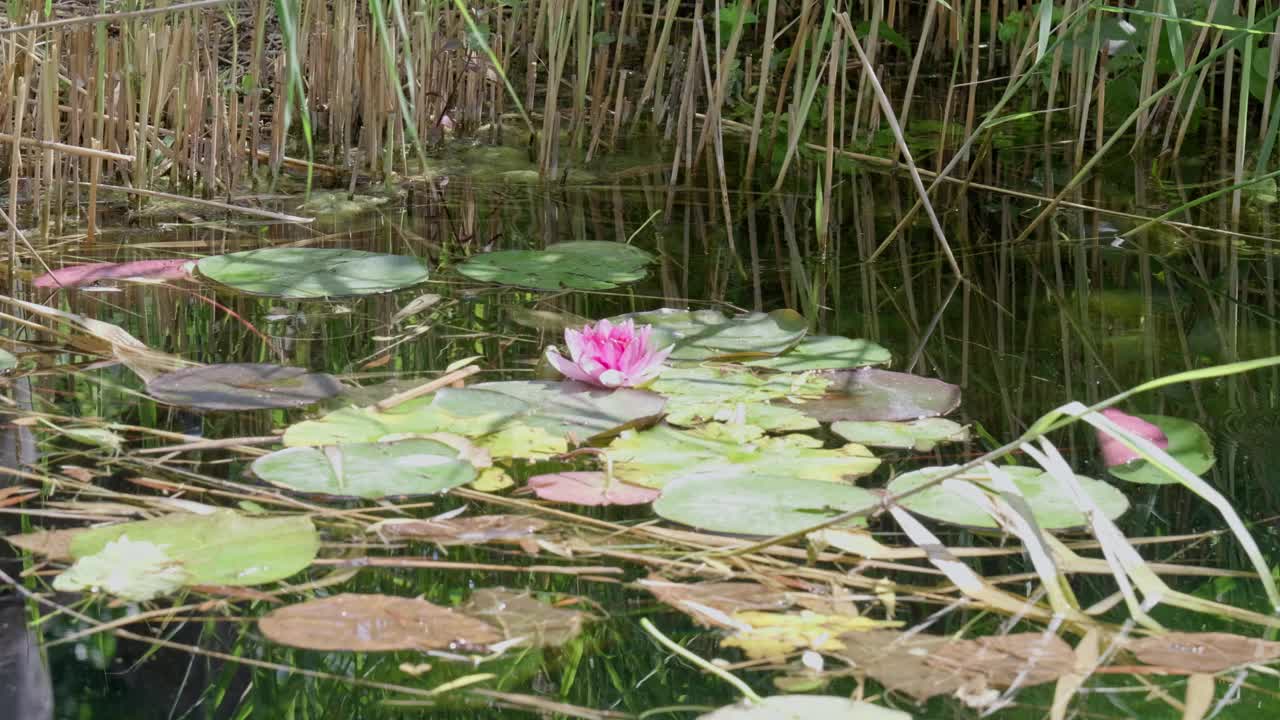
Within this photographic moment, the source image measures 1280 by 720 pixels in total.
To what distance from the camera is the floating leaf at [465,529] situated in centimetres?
122

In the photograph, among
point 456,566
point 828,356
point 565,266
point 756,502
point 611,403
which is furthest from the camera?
point 565,266

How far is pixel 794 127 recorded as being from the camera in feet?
8.46

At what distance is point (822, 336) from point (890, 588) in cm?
73

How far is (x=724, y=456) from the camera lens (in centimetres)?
144

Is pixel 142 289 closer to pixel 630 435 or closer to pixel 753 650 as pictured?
pixel 630 435

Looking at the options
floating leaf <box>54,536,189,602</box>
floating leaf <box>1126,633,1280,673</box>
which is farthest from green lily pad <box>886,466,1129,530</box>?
floating leaf <box>54,536,189,602</box>

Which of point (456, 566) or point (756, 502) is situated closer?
point (456, 566)

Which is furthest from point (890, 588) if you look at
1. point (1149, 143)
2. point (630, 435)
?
point (1149, 143)

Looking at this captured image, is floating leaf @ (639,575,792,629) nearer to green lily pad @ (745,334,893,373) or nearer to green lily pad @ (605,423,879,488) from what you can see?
green lily pad @ (605,423,879,488)

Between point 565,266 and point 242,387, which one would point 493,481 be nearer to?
point 242,387

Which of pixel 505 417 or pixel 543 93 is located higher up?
pixel 543 93

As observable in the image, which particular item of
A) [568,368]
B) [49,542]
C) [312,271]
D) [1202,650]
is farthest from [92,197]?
[1202,650]

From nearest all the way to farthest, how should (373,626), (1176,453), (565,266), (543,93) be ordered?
(373,626)
(1176,453)
(565,266)
(543,93)

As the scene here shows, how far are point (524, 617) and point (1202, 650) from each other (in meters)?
0.53
